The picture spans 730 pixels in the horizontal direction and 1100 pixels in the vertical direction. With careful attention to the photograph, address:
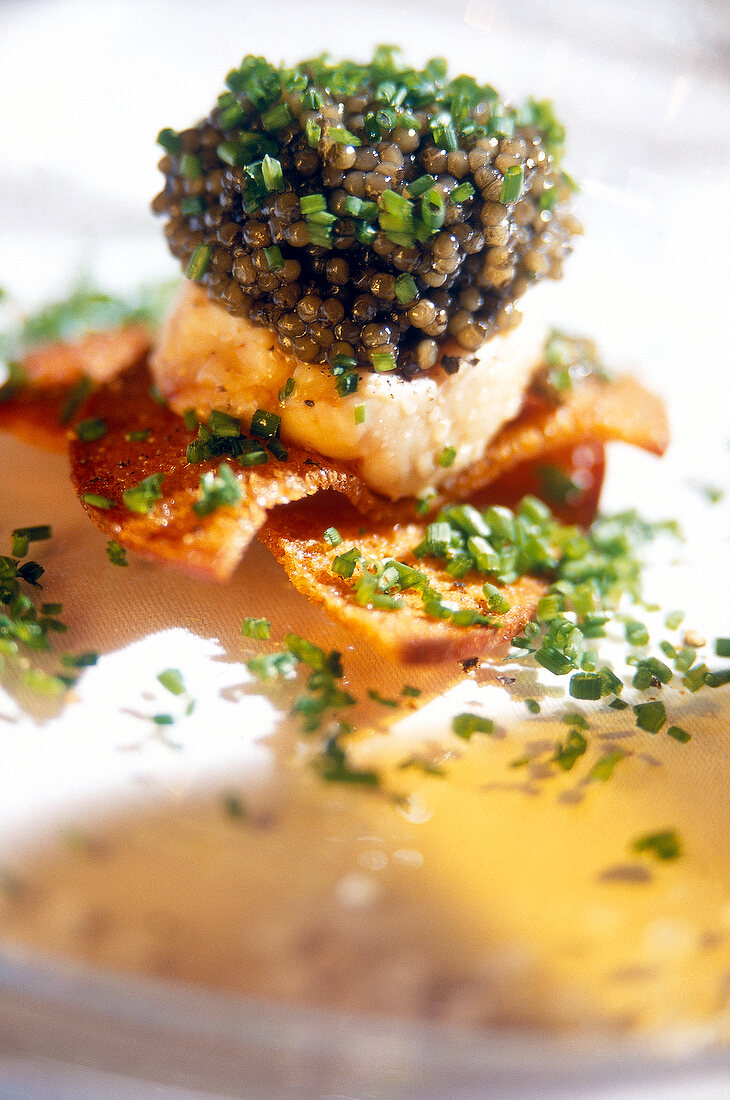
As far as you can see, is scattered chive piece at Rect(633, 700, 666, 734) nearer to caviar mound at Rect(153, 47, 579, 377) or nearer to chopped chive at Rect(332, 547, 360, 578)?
chopped chive at Rect(332, 547, 360, 578)

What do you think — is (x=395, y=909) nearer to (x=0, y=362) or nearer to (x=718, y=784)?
(x=718, y=784)

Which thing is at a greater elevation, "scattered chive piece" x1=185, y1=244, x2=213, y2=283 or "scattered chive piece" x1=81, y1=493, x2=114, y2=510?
"scattered chive piece" x1=185, y1=244, x2=213, y2=283

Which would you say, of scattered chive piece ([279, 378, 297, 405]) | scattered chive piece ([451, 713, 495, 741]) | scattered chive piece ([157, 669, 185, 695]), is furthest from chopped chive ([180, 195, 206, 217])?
scattered chive piece ([451, 713, 495, 741])

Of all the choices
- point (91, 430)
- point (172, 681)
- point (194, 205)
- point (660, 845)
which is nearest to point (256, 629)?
point (172, 681)

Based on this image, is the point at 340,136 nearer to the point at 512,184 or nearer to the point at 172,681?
the point at 512,184

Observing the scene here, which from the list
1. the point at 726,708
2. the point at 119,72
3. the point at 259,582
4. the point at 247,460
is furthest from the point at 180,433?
the point at 119,72

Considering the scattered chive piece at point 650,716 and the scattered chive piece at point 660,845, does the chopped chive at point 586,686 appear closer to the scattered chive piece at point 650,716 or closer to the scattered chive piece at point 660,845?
the scattered chive piece at point 650,716
